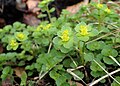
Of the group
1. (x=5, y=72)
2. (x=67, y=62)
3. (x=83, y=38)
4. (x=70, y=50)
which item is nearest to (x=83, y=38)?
(x=83, y=38)

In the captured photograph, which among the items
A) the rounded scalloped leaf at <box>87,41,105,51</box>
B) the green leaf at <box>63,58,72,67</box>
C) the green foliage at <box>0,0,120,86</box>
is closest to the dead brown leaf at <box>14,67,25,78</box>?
the green foliage at <box>0,0,120,86</box>

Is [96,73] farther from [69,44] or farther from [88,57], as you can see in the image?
[69,44]

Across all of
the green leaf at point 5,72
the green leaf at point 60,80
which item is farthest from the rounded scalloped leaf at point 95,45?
the green leaf at point 5,72

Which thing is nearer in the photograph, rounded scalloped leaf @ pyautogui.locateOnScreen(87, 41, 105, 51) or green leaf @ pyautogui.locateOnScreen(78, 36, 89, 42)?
green leaf @ pyautogui.locateOnScreen(78, 36, 89, 42)

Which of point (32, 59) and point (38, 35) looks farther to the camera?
point (32, 59)

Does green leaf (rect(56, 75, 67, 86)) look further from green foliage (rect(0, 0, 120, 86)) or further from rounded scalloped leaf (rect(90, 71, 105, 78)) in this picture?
rounded scalloped leaf (rect(90, 71, 105, 78))

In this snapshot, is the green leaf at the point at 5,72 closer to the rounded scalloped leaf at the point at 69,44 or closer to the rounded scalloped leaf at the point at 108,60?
the rounded scalloped leaf at the point at 69,44

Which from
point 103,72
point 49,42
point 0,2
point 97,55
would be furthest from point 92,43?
point 0,2

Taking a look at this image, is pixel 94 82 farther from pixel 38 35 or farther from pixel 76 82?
pixel 38 35
